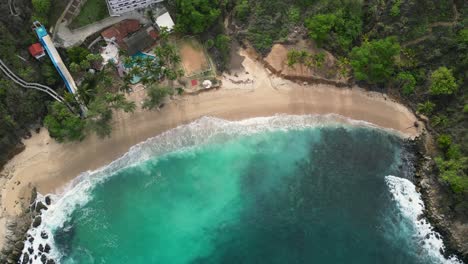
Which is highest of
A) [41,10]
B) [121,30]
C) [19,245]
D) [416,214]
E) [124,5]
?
[41,10]

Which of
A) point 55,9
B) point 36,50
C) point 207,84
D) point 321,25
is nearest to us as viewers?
point 36,50

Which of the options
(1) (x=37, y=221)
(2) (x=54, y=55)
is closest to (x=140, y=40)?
(2) (x=54, y=55)

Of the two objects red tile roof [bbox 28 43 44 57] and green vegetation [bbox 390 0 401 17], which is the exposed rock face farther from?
red tile roof [bbox 28 43 44 57]

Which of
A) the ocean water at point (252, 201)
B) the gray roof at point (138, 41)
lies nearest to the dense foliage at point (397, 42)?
the ocean water at point (252, 201)

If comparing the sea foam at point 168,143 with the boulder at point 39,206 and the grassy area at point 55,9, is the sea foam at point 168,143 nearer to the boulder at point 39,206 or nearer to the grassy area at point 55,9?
the boulder at point 39,206

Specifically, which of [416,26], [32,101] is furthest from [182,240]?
[416,26]

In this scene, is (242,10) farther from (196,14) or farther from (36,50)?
(36,50)

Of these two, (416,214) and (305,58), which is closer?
(416,214)
